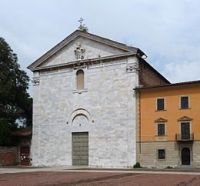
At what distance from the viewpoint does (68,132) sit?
5053 centimetres

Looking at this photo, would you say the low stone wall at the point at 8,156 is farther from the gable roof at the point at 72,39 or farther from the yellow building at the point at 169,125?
the yellow building at the point at 169,125

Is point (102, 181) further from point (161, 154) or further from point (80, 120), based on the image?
point (80, 120)

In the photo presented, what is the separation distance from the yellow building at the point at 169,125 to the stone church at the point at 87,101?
1.05 meters

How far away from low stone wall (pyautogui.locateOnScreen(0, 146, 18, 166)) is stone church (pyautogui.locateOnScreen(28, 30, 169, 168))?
112 inches

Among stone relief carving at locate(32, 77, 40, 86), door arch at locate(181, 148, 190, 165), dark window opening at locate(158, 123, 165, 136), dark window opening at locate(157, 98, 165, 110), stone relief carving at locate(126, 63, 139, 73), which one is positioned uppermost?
stone relief carving at locate(126, 63, 139, 73)

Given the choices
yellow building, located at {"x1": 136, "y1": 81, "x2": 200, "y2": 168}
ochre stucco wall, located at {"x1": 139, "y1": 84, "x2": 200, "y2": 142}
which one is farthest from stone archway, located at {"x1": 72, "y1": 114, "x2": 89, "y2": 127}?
ochre stucco wall, located at {"x1": 139, "y1": 84, "x2": 200, "y2": 142}

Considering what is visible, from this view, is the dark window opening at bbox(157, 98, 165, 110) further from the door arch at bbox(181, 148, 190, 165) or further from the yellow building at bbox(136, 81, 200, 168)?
the door arch at bbox(181, 148, 190, 165)

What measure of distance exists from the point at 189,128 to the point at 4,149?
22621mm

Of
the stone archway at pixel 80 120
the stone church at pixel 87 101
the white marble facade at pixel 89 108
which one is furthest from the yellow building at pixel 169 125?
the stone archway at pixel 80 120

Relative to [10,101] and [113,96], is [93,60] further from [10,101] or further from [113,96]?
[10,101]

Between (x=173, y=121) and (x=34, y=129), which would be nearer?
(x=173, y=121)

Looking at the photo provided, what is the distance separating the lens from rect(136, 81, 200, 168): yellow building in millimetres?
42500

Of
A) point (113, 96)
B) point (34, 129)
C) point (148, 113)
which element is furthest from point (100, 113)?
point (34, 129)

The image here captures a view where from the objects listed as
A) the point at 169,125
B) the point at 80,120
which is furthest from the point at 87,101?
the point at 169,125
